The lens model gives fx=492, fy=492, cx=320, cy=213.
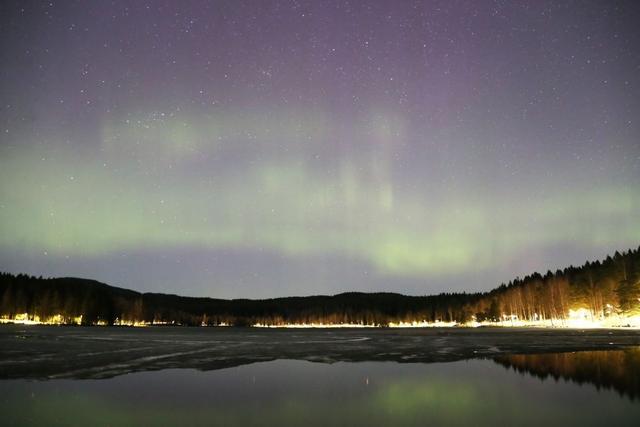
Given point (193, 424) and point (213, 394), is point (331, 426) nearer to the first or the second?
point (193, 424)

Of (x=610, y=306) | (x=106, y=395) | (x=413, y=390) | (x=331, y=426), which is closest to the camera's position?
(x=331, y=426)

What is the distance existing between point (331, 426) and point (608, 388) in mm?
12051

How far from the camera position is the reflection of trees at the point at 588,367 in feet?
65.2

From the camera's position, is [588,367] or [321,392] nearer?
[321,392]

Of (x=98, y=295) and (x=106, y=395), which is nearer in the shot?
(x=106, y=395)

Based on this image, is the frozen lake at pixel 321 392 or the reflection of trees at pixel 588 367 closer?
the frozen lake at pixel 321 392

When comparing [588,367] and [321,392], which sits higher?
[588,367]

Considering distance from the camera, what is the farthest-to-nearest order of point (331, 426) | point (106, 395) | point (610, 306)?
1. point (610, 306)
2. point (106, 395)
3. point (331, 426)

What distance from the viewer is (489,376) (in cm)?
2323

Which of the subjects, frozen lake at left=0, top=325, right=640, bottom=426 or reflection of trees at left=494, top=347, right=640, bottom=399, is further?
reflection of trees at left=494, top=347, right=640, bottom=399

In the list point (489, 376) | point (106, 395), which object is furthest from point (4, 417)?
point (489, 376)

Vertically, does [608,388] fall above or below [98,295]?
below

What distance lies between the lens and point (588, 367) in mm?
25875

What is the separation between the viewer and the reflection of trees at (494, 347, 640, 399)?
1986cm
